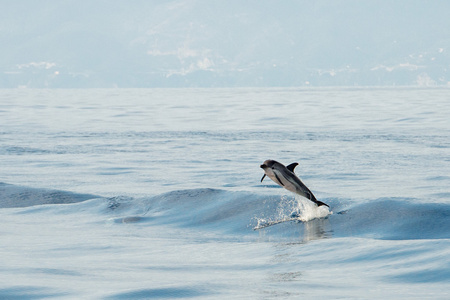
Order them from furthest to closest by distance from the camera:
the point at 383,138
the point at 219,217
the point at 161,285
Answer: the point at 383,138, the point at 219,217, the point at 161,285

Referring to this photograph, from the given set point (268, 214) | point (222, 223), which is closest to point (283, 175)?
point (222, 223)

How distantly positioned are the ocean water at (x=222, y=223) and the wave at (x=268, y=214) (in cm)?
4

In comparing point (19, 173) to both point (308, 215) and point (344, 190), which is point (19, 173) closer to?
point (344, 190)

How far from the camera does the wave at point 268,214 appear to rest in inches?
597

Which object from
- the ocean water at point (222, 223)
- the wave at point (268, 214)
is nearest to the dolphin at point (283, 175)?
the ocean water at point (222, 223)

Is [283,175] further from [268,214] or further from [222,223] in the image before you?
[268,214]

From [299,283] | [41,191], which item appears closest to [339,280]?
[299,283]

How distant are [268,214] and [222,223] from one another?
42.4 inches

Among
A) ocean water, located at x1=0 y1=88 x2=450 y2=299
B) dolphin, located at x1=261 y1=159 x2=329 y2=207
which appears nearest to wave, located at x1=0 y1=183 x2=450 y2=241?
ocean water, located at x1=0 y1=88 x2=450 y2=299

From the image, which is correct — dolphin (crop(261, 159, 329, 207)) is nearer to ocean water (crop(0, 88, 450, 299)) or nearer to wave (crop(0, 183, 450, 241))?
ocean water (crop(0, 88, 450, 299))

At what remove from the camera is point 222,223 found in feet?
55.9

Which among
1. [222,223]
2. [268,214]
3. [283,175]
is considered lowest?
[222,223]

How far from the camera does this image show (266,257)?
12.6 metres

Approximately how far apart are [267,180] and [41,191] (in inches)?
279
